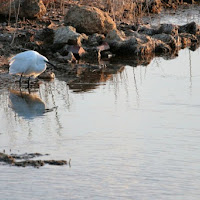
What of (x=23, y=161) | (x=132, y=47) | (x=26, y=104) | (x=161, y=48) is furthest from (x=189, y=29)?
(x=23, y=161)

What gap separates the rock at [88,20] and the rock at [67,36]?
0.70 metres

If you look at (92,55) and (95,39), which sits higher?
(95,39)

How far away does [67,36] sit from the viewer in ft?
41.9

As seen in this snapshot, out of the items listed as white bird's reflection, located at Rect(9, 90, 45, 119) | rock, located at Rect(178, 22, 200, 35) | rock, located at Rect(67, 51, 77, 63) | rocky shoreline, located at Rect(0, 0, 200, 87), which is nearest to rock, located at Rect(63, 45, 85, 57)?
rocky shoreline, located at Rect(0, 0, 200, 87)

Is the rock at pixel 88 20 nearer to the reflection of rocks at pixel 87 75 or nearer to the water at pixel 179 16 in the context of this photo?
the reflection of rocks at pixel 87 75

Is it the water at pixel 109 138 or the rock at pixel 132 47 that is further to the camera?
the rock at pixel 132 47

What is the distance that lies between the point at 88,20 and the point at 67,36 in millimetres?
1035

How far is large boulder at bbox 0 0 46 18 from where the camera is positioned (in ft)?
47.0

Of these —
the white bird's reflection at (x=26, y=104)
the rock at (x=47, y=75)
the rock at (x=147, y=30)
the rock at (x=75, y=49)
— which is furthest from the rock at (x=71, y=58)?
the rock at (x=147, y=30)

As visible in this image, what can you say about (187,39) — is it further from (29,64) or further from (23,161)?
(23,161)

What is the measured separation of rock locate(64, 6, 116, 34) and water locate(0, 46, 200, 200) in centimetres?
312

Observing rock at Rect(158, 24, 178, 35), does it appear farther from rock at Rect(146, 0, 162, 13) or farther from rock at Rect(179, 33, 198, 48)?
rock at Rect(146, 0, 162, 13)

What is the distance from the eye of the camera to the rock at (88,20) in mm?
13578

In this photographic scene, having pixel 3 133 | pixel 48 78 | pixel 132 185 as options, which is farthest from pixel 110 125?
pixel 48 78
